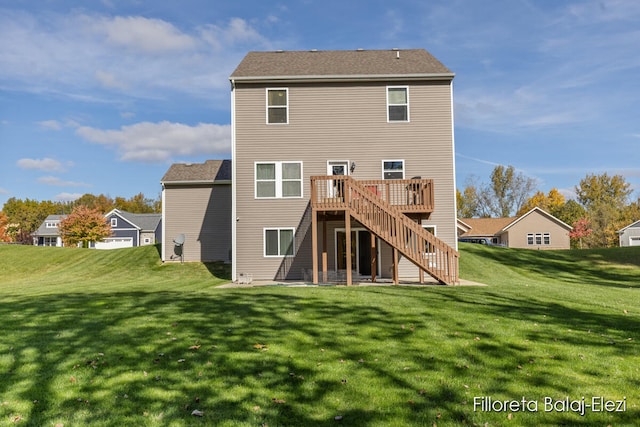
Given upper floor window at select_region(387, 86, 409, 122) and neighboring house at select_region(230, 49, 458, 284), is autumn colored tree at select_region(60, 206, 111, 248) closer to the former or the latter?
neighboring house at select_region(230, 49, 458, 284)

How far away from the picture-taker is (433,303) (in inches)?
376

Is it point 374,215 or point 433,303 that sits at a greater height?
point 374,215

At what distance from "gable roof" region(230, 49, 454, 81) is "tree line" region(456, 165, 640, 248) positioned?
4176 cm

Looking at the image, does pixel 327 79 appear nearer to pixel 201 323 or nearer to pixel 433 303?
pixel 433 303

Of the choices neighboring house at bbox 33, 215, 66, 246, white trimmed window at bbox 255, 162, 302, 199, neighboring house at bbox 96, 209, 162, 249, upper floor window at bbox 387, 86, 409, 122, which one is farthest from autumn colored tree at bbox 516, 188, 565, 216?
neighboring house at bbox 33, 215, 66, 246

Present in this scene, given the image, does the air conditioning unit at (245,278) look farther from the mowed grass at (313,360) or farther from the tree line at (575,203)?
the tree line at (575,203)

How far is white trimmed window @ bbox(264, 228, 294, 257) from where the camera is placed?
18.3 metres

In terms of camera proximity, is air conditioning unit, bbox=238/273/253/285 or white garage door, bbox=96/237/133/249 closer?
air conditioning unit, bbox=238/273/253/285

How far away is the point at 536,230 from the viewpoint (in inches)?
2023

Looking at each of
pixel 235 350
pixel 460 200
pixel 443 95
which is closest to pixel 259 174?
pixel 443 95

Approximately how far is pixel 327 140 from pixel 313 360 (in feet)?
45.1

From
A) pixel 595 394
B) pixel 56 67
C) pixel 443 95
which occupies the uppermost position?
pixel 56 67

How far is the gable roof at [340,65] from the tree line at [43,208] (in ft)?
214

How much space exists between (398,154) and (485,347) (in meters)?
13.0
